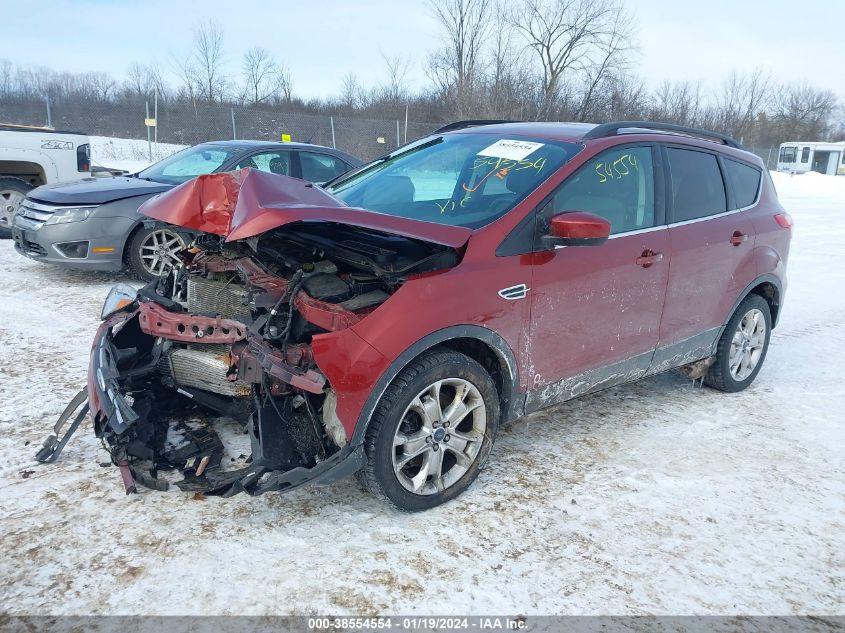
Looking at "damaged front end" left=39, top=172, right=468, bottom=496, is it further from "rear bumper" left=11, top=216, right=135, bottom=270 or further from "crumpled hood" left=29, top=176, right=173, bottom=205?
"crumpled hood" left=29, top=176, right=173, bottom=205

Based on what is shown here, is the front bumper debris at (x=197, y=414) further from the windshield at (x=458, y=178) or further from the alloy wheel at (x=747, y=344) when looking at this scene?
the alloy wheel at (x=747, y=344)

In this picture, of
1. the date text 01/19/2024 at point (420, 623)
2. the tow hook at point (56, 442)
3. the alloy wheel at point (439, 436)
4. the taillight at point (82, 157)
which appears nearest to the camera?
the date text 01/19/2024 at point (420, 623)

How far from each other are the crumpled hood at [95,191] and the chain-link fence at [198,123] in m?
14.4

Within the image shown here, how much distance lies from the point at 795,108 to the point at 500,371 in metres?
61.2

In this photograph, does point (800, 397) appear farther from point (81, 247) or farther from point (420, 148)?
point (81, 247)

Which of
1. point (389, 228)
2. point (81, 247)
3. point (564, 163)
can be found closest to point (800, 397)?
point (564, 163)

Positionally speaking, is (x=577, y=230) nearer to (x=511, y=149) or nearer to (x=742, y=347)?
(x=511, y=149)

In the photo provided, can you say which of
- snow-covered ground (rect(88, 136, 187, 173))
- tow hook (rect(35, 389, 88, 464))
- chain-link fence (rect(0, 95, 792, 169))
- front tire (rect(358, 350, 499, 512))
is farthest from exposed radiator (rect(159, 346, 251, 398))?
snow-covered ground (rect(88, 136, 187, 173))

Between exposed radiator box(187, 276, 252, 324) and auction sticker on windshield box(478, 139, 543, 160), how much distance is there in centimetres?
163

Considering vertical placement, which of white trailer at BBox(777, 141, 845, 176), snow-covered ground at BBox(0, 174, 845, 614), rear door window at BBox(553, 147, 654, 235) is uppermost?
white trailer at BBox(777, 141, 845, 176)

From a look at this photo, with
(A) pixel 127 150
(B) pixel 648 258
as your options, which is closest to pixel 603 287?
(B) pixel 648 258

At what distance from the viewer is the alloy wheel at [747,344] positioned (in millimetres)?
4668

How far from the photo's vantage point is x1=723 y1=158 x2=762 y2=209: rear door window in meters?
4.51

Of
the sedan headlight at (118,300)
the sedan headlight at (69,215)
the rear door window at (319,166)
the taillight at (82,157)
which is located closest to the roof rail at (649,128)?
the sedan headlight at (118,300)
